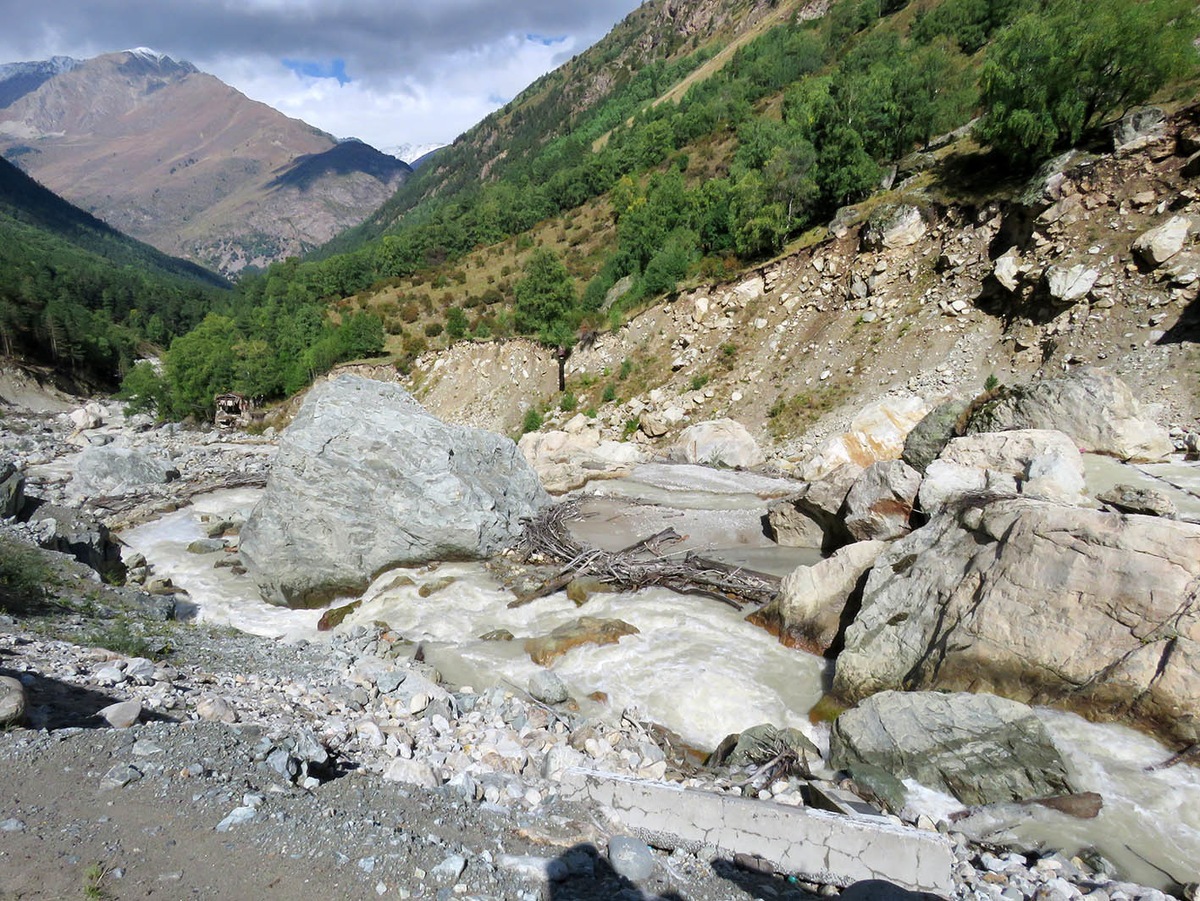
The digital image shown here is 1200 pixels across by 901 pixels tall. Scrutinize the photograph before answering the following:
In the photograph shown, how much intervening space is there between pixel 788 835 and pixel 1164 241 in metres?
24.4

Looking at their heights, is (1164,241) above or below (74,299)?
below

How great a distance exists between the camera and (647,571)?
40.9 ft

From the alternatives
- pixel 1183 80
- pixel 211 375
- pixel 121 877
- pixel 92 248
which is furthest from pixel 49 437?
pixel 92 248

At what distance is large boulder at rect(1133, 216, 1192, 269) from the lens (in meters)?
18.7

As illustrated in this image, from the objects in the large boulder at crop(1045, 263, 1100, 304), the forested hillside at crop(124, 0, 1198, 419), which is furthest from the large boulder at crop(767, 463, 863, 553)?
the forested hillside at crop(124, 0, 1198, 419)

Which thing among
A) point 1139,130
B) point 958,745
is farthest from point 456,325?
point 958,745

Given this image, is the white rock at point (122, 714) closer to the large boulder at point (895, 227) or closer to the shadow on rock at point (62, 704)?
the shadow on rock at point (62, 704)

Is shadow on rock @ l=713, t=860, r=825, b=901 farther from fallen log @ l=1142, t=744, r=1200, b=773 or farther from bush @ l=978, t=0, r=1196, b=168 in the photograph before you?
bush @ l=978, t=0, r=1196, b=168

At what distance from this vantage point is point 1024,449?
37.5ft

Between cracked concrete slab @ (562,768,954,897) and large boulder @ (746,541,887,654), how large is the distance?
15.0 feet

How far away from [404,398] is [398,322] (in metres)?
46.1

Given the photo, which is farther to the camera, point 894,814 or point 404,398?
point 404,398

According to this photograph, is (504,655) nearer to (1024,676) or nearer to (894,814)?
(894,814)

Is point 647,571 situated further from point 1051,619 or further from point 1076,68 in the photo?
point 1076,68
